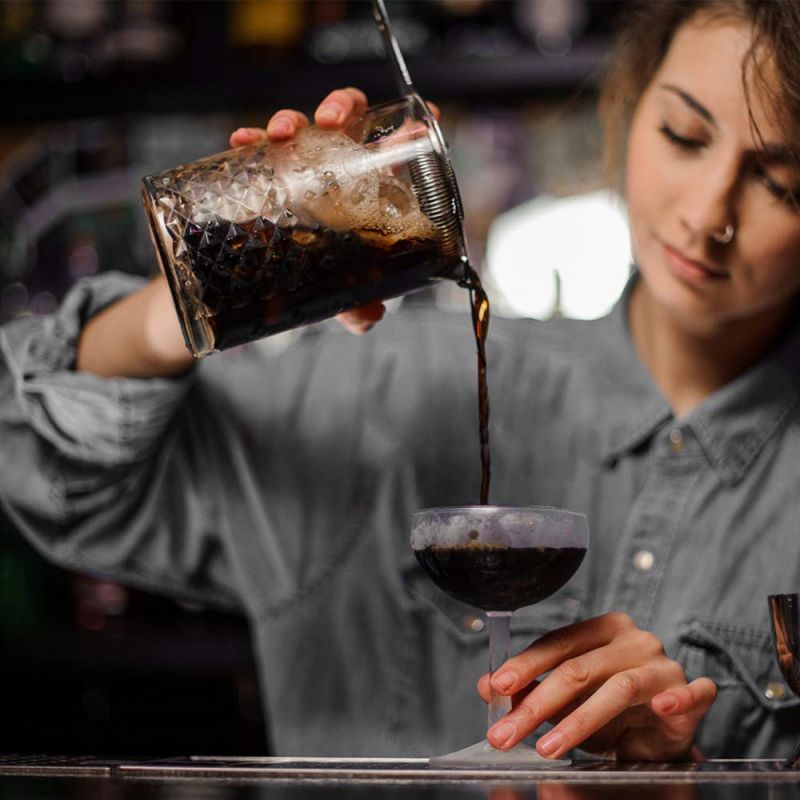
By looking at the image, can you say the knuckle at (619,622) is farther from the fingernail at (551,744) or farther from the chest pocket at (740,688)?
the chest pocket at (740,688)

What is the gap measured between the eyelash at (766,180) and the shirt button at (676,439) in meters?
0.37

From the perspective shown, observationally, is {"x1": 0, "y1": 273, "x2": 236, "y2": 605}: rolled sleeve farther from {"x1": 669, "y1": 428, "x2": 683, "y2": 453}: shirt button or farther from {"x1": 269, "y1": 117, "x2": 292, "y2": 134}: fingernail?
{"x1": 669, "y1": 428, "x2": 683, "y2": 453}: shirt button

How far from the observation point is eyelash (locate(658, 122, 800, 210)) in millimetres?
1451

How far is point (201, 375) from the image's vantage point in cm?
170

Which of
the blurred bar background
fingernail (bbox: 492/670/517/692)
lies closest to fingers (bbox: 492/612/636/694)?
fingernail (bbox: 492/670/517/692)

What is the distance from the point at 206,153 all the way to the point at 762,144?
6.13ft

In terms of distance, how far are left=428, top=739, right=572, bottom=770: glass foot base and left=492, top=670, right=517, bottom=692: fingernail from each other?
61mm

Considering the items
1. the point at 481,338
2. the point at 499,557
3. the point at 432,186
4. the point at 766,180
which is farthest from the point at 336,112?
the point at 766,180

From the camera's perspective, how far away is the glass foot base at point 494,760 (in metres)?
1.05

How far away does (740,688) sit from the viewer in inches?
62.3

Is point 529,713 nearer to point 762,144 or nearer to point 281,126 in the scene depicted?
point 281,126

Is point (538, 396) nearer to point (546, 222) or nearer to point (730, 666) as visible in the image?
point (730, 666)

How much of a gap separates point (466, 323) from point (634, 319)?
0.83 feet

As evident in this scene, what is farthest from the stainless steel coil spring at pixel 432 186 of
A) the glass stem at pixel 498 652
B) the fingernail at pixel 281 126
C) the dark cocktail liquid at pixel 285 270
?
the glass stem at pixel 498 652
